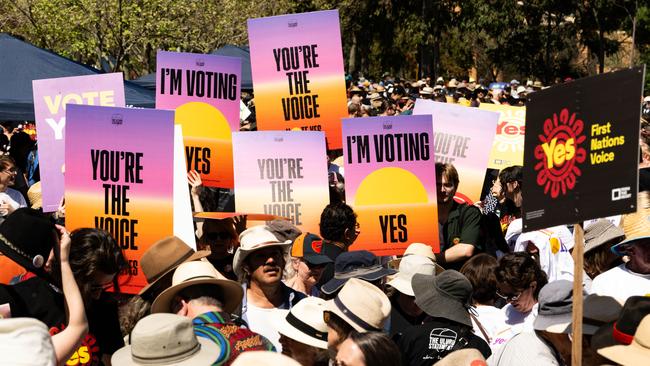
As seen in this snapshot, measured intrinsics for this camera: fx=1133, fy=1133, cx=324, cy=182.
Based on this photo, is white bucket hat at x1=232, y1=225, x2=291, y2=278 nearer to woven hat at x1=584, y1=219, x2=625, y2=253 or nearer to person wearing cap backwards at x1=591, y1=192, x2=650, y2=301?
person wearing cap backwards at x1=591, y1=192, x2=650, y2=301

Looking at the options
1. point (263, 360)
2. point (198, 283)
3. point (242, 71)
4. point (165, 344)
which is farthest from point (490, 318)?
point (242, 71)

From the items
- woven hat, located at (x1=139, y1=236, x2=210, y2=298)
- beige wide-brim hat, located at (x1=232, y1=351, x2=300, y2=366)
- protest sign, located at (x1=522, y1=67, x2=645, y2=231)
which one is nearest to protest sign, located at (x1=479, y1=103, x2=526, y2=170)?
woven hat, located at (x1=139, y1=236, x2=210, y2=298)

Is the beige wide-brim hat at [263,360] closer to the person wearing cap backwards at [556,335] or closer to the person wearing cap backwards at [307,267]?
the person wearing cap backwards at [556,335]

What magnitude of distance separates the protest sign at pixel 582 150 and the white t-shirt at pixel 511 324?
122 cm

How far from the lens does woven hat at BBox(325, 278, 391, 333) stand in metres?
4.83

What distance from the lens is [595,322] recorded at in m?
4.87

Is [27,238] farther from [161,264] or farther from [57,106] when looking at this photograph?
[57,106]

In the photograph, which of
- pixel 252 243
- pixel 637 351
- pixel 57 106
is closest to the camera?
pixel 637 351

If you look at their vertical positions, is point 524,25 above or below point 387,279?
above

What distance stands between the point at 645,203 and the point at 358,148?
2056 mm

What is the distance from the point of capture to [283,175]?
828 cm

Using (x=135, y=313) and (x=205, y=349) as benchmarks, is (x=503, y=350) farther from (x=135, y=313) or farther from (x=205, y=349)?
(x=135, y=313)

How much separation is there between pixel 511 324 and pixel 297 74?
13.6 ft

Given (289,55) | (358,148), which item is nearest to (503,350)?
(358,148)
